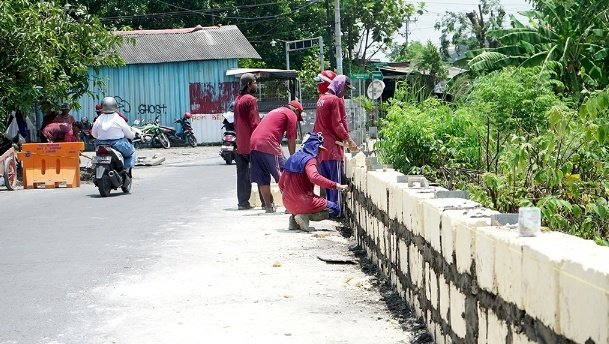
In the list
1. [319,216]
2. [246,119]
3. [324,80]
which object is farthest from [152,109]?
[319,216]

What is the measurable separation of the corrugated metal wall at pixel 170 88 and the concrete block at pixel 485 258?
39627 mm

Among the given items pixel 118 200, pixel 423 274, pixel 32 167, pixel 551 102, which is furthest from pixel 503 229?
pixel 32 167

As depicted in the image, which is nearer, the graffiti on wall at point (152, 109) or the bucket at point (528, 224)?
the bucket at point (528, 224)

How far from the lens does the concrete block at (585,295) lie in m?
3.23

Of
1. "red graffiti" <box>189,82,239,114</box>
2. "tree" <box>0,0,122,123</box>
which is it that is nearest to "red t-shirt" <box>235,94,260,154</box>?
"tree" <box>0,0,122,123</box>

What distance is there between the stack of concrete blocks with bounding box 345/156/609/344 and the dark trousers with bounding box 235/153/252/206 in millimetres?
6266

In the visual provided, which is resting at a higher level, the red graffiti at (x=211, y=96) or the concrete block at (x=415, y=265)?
the red graffiti at (x=211, y=96)

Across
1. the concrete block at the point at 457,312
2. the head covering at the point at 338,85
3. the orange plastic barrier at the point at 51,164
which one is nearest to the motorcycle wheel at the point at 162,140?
the orange plastic barrier at the point at 51,164

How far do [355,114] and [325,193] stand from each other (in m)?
17.0

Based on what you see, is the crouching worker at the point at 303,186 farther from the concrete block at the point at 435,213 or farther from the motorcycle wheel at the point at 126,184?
the motorcycle wheel at the point at 126,184

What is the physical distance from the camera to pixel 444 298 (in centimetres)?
596

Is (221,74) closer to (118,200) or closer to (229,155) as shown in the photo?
(229,155)

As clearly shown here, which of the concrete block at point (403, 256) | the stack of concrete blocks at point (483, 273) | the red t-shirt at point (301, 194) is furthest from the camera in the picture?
the red t-shirt at point (301, 194)

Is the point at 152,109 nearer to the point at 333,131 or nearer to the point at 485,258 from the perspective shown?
the point at 333,131
